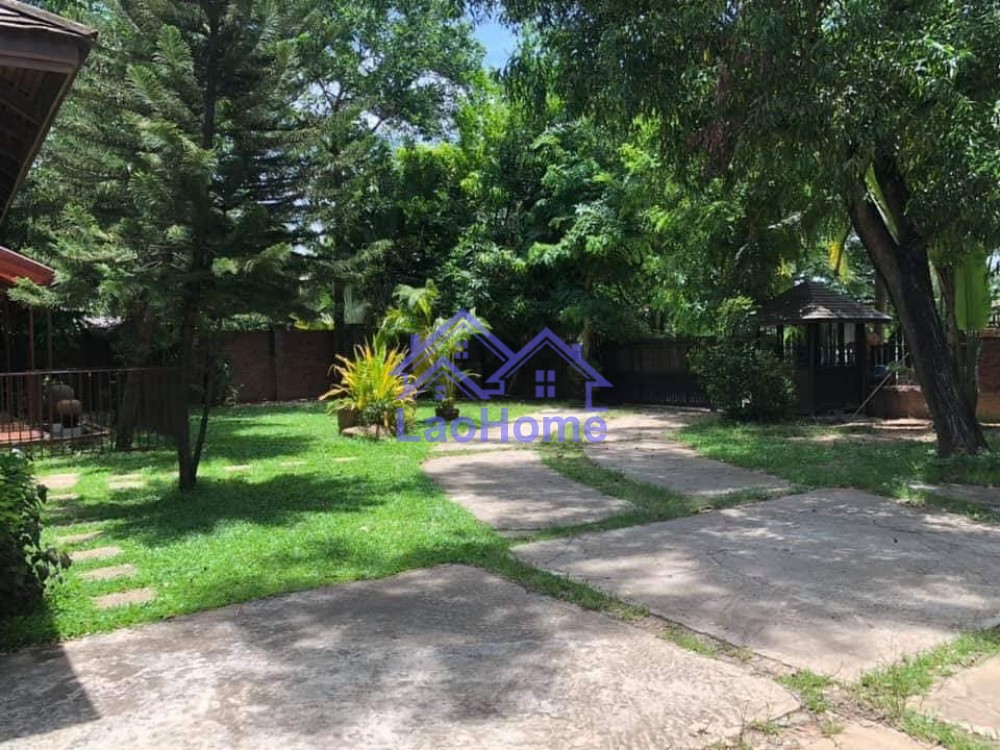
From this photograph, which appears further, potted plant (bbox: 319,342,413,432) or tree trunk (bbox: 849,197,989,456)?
potted plant (bbox: 319,342,413,432)

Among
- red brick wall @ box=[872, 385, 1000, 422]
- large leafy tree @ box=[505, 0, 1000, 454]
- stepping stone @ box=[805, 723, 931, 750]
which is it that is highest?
large leafy tree @ box=[505, 0, 1000, 454]

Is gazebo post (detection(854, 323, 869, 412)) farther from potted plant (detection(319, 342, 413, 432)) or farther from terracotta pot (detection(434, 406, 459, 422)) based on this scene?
potted plant (detection(319, 342, 413, 432))

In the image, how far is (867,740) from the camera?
118 inches

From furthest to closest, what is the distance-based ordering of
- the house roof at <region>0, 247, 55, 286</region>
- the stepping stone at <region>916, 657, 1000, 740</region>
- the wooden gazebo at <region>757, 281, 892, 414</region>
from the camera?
the wooden gazebo at <region>757, 281, 892, 414</region> < the house roof at <region>0, 247, 55, 286</region> < the stepping stone at <region>916, 657, 1000, 740</region>

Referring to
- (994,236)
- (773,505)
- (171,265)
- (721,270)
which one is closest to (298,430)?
(171,265)

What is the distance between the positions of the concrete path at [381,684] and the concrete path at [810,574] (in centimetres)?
57

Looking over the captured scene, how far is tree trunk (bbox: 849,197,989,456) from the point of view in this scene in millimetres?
9016

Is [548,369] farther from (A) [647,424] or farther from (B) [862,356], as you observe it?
(B) [862,356]

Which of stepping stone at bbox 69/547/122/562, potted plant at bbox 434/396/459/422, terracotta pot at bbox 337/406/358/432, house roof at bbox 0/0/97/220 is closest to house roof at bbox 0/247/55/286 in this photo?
terracotta pot at bbox 337/406/358/432

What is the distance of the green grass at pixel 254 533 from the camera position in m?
4.68

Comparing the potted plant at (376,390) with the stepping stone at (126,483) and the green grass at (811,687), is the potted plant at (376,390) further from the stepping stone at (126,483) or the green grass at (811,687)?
the green grass at (811,687)

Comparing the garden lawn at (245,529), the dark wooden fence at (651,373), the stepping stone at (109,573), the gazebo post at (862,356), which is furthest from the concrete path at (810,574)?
the dark wooden fence at (651,373)

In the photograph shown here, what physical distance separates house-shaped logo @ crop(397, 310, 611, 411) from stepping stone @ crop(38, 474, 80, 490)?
5.42m

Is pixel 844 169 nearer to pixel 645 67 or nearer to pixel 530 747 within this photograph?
pixel 645 67
